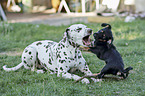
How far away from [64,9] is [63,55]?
13.4m

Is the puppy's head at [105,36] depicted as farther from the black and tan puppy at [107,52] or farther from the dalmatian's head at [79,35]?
the dalmatian's head at [79,35]

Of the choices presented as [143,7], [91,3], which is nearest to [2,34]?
[143,7]

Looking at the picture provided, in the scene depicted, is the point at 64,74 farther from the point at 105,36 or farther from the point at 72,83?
the point at 105,36

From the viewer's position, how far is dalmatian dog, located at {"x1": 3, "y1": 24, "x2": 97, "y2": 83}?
4070 mm

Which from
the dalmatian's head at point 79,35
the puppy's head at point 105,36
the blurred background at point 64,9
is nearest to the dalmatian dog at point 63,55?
the dalmatian's head at point 79,35

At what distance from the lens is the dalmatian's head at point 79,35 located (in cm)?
398

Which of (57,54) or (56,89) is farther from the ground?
(57,54)

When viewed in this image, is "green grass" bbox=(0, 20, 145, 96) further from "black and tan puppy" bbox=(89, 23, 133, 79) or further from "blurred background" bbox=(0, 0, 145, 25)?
"blurred background" bbox=(0, 0, 145, 25)

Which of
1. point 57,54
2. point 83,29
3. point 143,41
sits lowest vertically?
point 143,41

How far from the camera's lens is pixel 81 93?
3.55m

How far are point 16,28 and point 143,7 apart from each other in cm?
786

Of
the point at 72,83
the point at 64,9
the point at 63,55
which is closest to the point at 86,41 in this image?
the point at 63,55

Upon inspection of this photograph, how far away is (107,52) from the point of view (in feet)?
12.8

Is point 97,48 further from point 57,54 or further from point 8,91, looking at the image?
point 8,91
